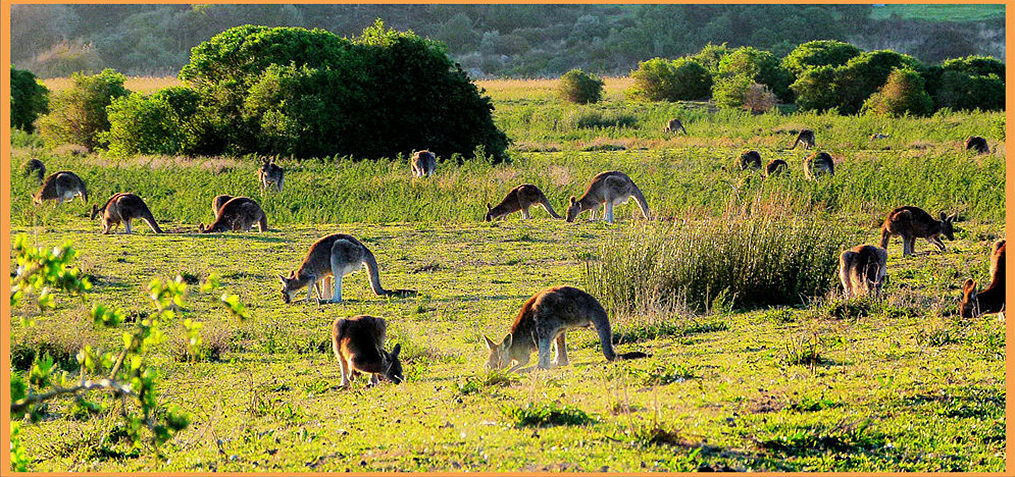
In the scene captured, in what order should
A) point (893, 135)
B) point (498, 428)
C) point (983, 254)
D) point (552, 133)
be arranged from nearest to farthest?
point (498, 428) < point (983, 254) < point (893, 135) < point (552, 133)

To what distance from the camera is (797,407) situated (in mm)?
7473

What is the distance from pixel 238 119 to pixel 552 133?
485 inches

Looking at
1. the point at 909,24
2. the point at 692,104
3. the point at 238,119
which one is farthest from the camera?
the point at 909,24

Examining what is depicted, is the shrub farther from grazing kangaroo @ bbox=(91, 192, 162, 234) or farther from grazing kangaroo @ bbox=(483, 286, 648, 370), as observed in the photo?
grazing kangaroo @ bbox=(483, 286, 648, 370)

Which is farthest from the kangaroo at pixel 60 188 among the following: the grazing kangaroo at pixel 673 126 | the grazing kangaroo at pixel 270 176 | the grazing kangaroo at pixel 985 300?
the grazing kangaroo at pixel 673 126

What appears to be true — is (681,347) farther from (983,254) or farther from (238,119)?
(238,119)

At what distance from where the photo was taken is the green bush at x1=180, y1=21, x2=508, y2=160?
105 feet

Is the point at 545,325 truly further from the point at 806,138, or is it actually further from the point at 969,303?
the point at 806,138

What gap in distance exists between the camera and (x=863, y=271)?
1159 cm

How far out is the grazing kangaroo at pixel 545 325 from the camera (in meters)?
8.91

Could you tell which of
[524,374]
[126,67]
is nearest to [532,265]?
[524,374]

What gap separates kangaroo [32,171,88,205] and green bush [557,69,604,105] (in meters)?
33.3

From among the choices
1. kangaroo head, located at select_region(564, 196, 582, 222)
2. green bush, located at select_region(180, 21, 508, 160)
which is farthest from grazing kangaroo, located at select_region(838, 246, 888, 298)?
green bush, located at select_region(180, 21, 508, 160)

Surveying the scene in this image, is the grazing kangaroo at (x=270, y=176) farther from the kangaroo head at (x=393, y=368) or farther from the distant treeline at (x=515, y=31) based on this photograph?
the distant treeline at (x=515, y=31)
